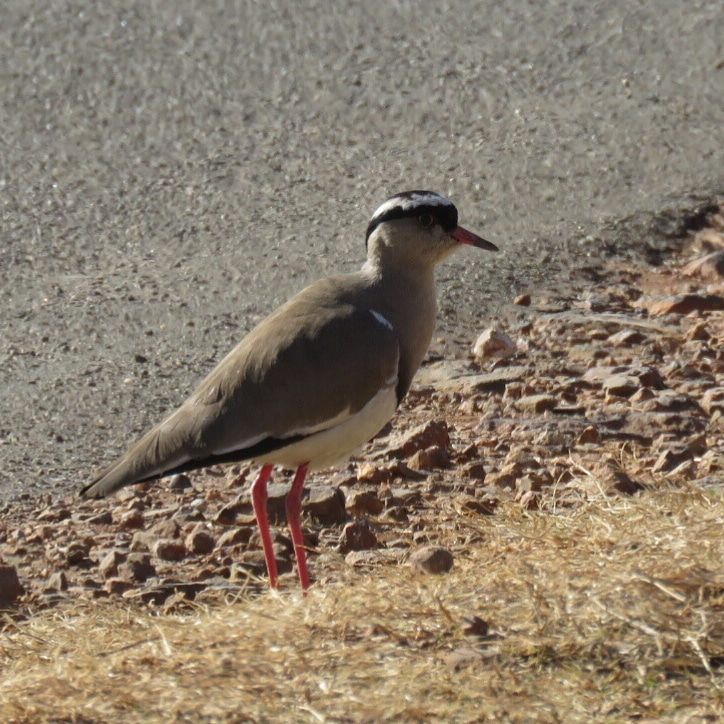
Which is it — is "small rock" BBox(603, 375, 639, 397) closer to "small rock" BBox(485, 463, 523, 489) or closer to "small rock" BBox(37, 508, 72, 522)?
"small rock" BBox(485, 463, 523, 489)

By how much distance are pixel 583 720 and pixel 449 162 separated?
5869 mm

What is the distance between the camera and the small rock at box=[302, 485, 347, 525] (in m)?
6.40

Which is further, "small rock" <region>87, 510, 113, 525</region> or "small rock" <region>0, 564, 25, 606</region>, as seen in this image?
"small rock" <region>87, 510, 113, 525</region>

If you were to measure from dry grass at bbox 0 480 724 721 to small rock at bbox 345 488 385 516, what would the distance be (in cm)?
121

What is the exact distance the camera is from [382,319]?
609 centimetres

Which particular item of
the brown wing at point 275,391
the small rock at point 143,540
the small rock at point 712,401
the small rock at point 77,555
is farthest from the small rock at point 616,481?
the small rock at point 77,555

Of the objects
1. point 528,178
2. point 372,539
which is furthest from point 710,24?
point 372,539

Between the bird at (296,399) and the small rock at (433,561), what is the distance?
46cm

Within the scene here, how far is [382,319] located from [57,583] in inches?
61.2

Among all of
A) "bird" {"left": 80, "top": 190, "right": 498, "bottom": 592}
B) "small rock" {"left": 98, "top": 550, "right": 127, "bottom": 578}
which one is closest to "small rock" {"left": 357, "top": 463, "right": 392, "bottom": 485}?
"bird" {"left": 80, "top": 190, "right": 498, "bottom": 592}

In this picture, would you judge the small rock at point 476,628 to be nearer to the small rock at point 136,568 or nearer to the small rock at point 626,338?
the small rock at point 136,568

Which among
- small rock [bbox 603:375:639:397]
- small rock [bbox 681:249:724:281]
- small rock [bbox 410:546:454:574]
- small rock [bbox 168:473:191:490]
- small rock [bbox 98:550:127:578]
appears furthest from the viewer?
small rock [bbox 681:249:724:281]

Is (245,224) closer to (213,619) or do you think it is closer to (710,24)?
(710,24)

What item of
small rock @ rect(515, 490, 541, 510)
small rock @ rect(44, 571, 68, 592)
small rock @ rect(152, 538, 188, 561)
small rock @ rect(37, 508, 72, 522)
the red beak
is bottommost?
small rock @ rect(515, 490, 541, 510)
